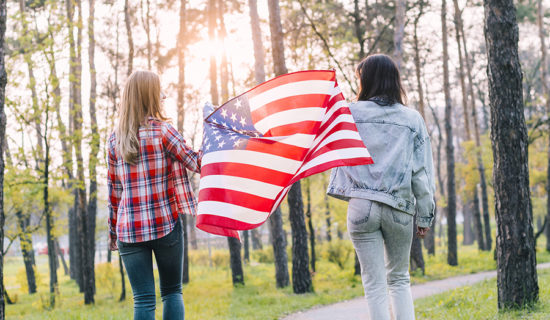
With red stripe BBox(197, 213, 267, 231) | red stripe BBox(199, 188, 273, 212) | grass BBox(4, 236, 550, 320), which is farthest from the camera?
grass BBox(4, 236, 550, 320)

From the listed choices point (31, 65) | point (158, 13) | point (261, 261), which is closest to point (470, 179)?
point (261, 261)

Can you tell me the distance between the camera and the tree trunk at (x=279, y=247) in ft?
42.0

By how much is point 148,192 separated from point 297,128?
113cm

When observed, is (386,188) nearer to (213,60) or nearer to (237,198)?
(237,198)

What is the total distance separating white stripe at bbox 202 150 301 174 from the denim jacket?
350 mm

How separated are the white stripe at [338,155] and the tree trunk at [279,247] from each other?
30.3 feet

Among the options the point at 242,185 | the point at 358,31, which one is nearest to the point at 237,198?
the point at 242,185

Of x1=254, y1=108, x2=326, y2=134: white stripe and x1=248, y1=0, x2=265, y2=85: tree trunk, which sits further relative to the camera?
x1=248, y1=0, x2=265, y2=85: tree trunk

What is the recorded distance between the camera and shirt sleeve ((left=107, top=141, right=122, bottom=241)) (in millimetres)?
3604

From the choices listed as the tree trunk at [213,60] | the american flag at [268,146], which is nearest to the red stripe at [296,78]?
the american flag at [268,146]

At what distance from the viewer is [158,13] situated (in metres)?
19.6

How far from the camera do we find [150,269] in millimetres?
3494

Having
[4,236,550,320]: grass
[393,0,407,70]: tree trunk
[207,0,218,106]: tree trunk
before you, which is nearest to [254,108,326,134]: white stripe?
[4,236,550,320]: grass

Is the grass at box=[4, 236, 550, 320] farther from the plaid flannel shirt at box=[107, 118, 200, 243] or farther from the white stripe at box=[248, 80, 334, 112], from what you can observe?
the plaid flannel shirt at box=[107, 118, 200, 243]
